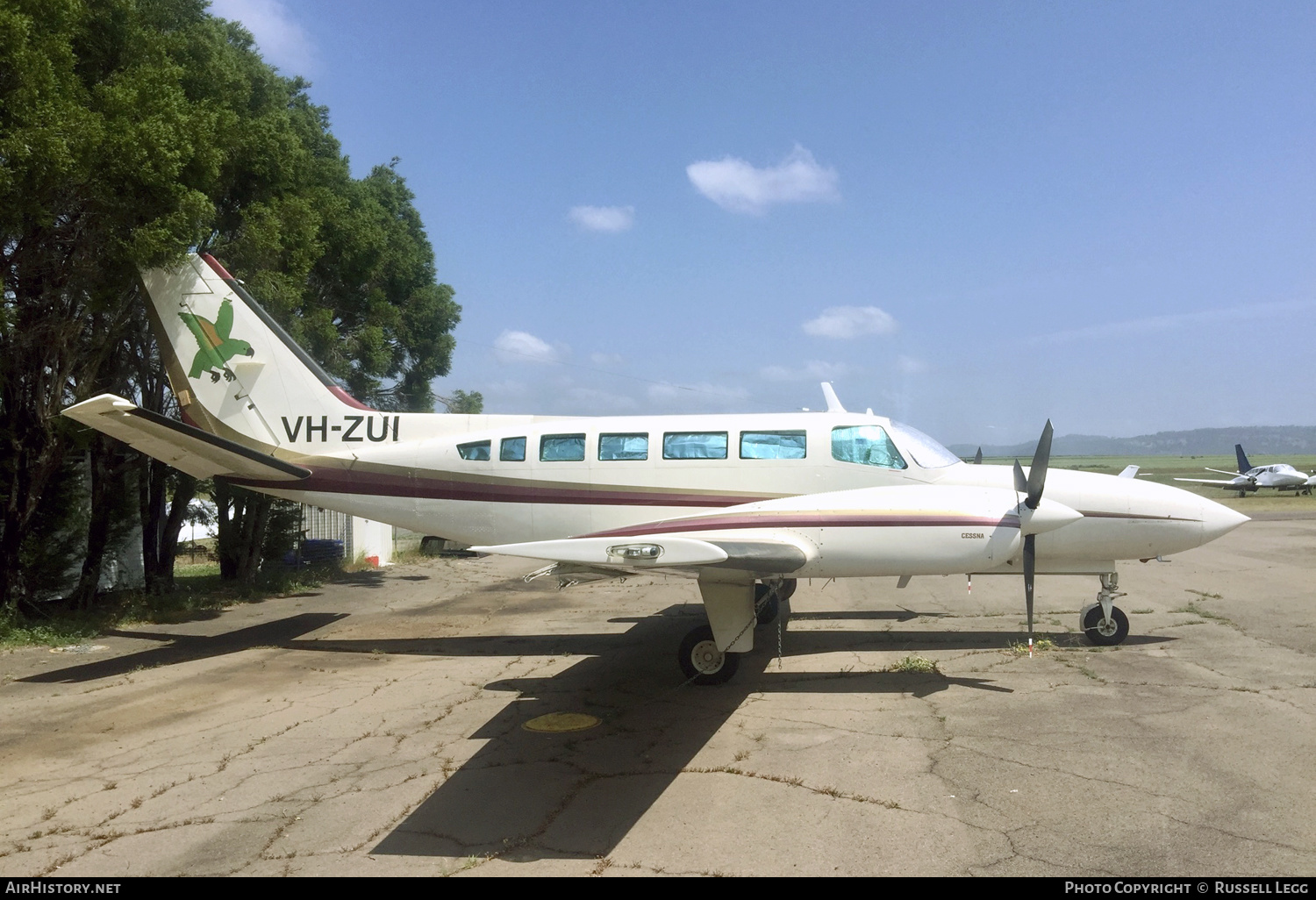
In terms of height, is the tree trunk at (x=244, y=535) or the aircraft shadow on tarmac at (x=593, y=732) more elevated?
the tree trunk at (x=244, y=535)

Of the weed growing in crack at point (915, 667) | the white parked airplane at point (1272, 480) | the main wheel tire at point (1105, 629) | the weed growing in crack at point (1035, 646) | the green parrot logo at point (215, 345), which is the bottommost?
the weed growing in crack at point (915, 667)

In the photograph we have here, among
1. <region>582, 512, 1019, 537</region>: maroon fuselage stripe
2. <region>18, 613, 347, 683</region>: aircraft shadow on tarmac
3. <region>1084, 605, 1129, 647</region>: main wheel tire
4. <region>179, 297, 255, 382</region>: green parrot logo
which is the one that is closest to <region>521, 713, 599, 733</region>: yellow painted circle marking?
<region>582, 512, 1019, 537</region>: maroon fuselage stripe

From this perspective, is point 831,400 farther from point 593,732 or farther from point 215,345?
point 215,345

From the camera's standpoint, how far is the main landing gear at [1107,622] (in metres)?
10.7

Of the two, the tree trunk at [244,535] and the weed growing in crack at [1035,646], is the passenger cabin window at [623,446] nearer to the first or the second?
the weed growing in crack at [1035,646]

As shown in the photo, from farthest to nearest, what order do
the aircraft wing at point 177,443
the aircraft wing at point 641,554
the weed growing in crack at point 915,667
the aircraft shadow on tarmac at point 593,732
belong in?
the aircraft wing at point 177,443
the weed growing in crack at point 915,667
the aircraft wing at point 641,554
the aircraft shadow on tarmac at point 593,732

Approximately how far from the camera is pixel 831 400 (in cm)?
1188

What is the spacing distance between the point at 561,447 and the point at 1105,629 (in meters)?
7.66

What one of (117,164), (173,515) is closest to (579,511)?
(117,164)

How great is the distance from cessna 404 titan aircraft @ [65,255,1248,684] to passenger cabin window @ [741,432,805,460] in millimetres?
18

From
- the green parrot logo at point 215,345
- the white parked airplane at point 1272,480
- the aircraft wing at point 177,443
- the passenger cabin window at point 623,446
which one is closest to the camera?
the aircraft wing at point 177,443

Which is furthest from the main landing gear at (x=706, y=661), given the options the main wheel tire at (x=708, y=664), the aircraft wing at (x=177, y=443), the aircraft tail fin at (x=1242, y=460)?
the aircraft tail fin at (x=1242, y=460)

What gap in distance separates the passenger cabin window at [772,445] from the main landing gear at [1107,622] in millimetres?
4408

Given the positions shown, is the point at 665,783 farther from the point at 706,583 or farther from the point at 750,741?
the point at 706,583
